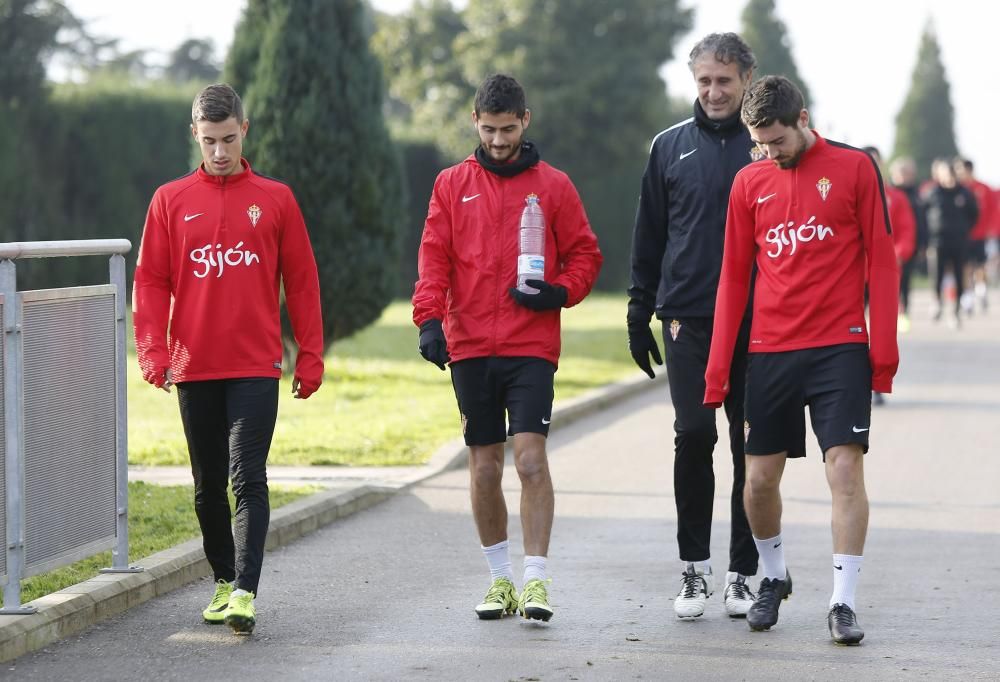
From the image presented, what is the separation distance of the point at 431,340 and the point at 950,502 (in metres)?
4.38

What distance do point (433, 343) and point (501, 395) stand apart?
40 cm

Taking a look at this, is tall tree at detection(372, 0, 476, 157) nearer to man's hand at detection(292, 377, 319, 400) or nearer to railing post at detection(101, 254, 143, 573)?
railing post at detection(101, 254, 143, 573)

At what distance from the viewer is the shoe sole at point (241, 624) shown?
6.21m

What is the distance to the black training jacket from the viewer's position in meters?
6.62

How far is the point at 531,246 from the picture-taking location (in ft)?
21.3

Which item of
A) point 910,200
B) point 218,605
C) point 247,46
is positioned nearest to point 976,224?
point 910,200

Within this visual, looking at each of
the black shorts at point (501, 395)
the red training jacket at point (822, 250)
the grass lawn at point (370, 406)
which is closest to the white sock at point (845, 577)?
the red training jacket at point (822, 250)

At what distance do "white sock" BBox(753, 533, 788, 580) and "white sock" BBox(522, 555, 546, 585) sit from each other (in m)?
0.78

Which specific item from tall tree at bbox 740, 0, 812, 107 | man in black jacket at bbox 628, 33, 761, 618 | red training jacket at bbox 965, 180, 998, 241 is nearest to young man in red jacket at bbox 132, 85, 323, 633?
man in black jacket at bbox 628, 33, 761, 618

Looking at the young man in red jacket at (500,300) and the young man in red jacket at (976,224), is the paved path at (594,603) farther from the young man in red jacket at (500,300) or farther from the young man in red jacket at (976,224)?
the young man in red jacket at (976,224)

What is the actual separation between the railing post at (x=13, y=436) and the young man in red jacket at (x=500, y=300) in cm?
139

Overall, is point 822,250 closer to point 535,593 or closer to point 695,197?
point 695,197

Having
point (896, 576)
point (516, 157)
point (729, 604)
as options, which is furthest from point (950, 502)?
point (516, 157)

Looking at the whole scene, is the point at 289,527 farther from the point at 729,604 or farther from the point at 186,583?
the point at 729,604
